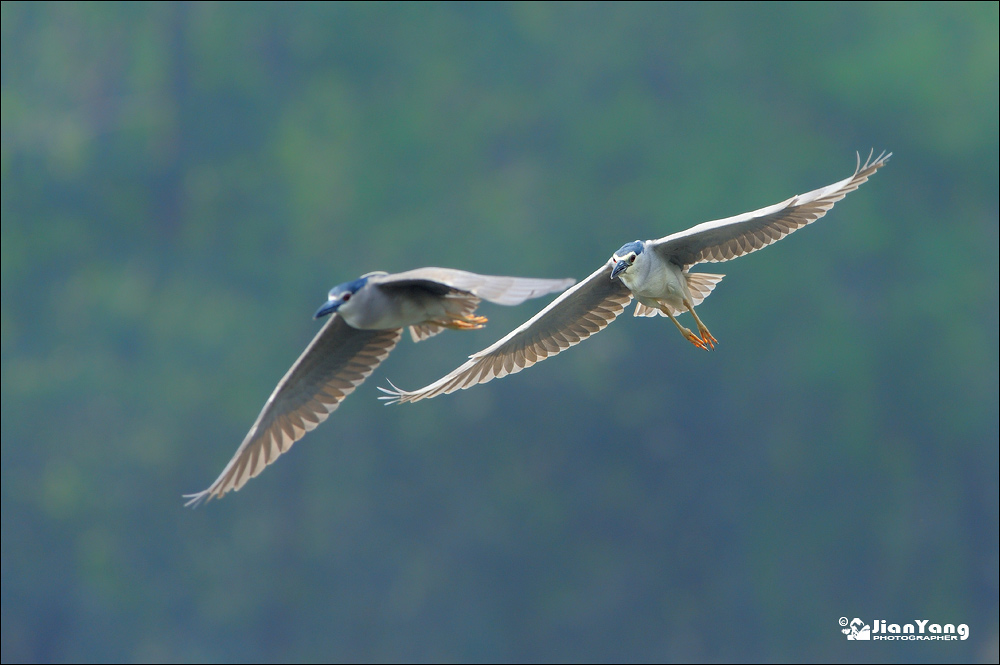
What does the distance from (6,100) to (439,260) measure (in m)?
10.2

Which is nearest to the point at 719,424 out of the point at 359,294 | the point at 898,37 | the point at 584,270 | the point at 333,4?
the point at 584,270

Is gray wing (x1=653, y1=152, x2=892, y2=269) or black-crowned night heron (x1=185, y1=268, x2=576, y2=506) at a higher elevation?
gray wing (x1=653, y1=152, x2=892, y2=269)

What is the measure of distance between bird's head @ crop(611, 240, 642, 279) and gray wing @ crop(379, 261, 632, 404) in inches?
24.6

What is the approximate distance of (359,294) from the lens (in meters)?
9.21

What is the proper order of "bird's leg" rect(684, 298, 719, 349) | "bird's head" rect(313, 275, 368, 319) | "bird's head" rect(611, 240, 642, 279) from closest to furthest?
"bird's head" rect(611, 240, 642, 279) → "bird's head" rect(313, 275, 368, 319) → "bird's leg" rect(684, 298, 719, 349)

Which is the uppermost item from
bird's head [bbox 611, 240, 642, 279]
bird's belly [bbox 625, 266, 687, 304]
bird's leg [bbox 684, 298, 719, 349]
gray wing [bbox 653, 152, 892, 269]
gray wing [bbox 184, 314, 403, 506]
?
gray wing [bbox 653, 152, 892, 269]

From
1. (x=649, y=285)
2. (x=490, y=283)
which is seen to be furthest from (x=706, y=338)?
(x=490, y=283)

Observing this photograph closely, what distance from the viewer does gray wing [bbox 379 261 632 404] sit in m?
9.86

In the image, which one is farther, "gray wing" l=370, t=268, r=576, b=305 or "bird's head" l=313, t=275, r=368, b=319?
"bird's head" l=313, t=275, r=368, b=319

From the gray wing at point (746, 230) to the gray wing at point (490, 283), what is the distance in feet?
4.90

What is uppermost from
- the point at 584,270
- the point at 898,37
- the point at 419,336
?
the point at 898,37

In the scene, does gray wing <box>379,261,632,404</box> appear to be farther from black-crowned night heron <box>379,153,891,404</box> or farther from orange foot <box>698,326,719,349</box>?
orange foot <box>698,326,719,349</box>

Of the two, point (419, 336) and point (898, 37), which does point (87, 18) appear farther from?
point (419, 336)

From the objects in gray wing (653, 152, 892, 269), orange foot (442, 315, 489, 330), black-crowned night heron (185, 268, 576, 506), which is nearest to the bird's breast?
black-crowned night heron (185, 268, 576, 506)
